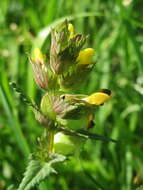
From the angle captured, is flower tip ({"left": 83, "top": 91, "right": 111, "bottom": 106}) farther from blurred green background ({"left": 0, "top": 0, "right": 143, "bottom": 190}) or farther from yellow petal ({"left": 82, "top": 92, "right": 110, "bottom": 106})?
blurred green background ({"left": 0, "top": 0, "right": 143, "bottom": 190})

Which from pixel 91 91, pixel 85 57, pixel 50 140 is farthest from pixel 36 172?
pixel 91 91

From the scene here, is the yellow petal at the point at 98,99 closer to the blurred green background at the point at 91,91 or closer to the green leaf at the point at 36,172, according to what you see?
the green leaf at the point at 36,172

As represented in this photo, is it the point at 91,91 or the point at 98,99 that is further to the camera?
the point at 91,91

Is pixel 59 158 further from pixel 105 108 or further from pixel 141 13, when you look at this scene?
pixel 141 13

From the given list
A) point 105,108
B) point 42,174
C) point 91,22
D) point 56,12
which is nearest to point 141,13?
point 91,22

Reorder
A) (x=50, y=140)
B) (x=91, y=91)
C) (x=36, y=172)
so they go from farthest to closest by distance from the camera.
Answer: (x=91, y=91) < (x=50, y=140) < (x=36, y=172)

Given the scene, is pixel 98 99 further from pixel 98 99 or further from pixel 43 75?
pixel 43 75

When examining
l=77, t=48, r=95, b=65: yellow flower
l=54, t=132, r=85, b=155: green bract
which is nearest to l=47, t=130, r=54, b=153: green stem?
l=54, t=132, r=85, b=155: green bract
